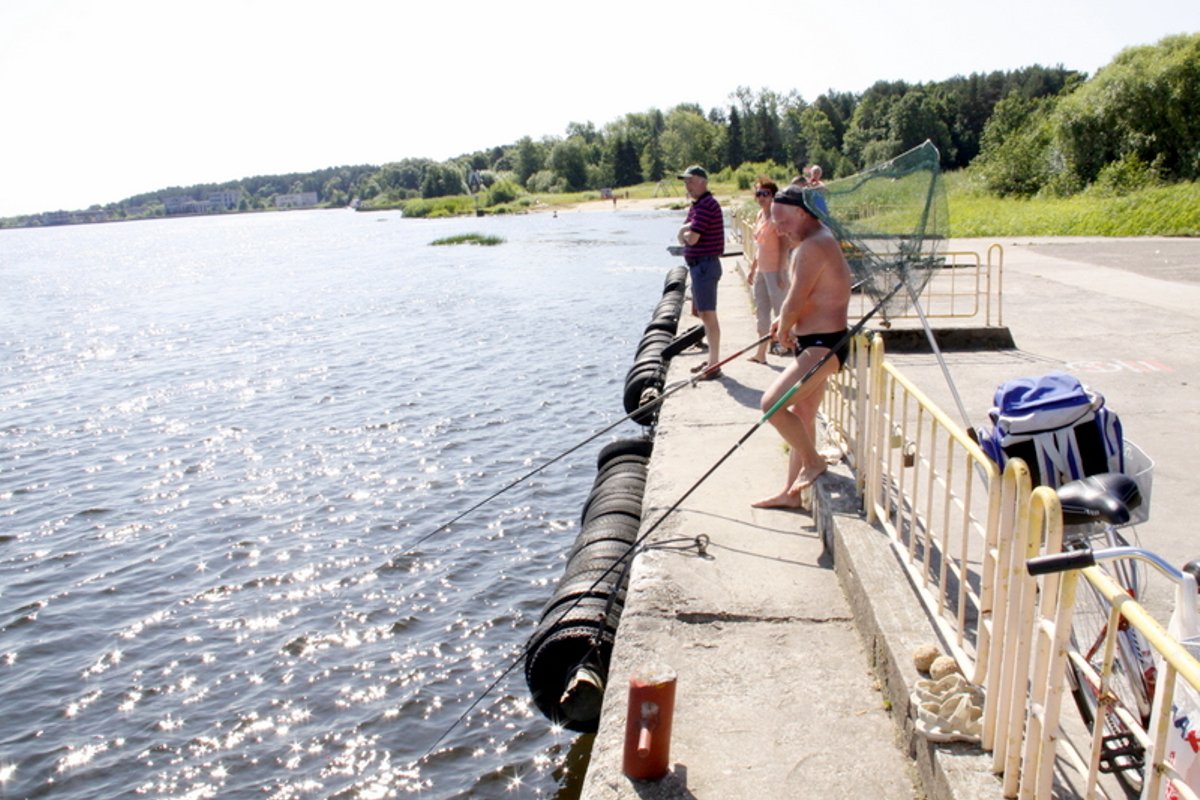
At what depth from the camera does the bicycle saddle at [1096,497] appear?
9.88ft

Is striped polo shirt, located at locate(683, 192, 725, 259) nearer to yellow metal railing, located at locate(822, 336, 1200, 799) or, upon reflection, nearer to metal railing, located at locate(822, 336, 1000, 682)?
metal railing, located at locate(822, 336, 1000, 682)

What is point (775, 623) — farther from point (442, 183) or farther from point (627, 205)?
point (442, 183)

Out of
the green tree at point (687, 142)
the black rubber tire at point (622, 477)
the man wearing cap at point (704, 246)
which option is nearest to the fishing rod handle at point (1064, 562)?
the black rubber tire at point (622, 477)

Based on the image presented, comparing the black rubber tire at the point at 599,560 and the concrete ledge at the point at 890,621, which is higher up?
the concrete ledge at the point at 890,621

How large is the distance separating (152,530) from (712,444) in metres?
6.34

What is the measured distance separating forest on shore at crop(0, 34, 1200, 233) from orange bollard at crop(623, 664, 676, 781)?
30611 millimetres

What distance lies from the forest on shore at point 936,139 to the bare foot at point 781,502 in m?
28.0

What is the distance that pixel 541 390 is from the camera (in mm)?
16391

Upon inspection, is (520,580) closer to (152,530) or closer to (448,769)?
(448,769)

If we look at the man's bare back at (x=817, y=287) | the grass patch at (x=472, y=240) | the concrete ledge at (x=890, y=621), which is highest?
the man's bare back at (x=817, y=287)

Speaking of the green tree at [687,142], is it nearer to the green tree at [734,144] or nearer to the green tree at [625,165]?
Result: the green tree at [734,144]

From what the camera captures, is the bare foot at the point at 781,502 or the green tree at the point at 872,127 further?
the green tree at the point at 872,127

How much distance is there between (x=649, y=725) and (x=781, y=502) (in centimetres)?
266

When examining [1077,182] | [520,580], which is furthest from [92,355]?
[1077,182]
